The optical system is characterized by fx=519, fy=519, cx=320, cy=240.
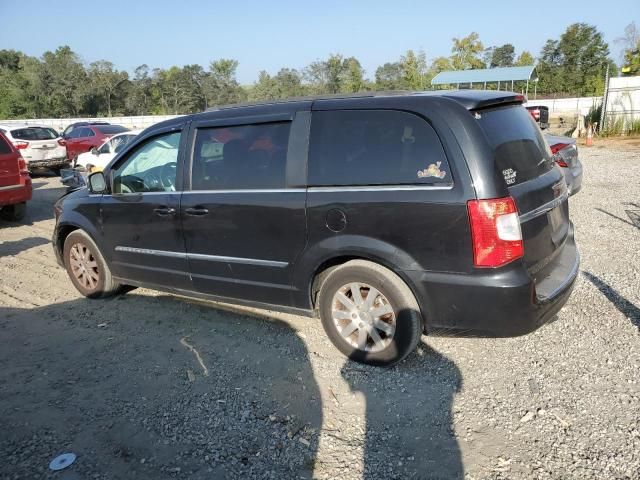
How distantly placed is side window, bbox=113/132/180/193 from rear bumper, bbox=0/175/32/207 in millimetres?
5366

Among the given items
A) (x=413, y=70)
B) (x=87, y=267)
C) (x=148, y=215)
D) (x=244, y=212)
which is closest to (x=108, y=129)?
(x=87, y=267)

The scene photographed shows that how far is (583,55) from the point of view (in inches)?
2265

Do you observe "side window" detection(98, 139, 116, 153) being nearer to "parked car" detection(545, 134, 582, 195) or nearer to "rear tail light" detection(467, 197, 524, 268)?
"parked car" detection(545, 134, 582, 195)

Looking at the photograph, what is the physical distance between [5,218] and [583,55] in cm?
6252

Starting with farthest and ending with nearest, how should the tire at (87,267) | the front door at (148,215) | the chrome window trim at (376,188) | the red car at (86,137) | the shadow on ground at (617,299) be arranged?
the red car at (86,137) → the tire at (87,267) → the front door at (148,215) → the shadow on ground at (617,299) → the chrome window trim at (376,188)

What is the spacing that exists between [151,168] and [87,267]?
1.49 m

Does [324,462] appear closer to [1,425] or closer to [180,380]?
[180,380]

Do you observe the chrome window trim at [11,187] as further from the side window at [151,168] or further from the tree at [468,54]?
Result: the tree at [468,54]

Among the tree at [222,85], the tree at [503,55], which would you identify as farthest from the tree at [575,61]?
the tree at [222,85]

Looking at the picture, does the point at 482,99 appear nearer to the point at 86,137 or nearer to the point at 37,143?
the point at 37,143

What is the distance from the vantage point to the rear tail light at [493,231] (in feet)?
10.1

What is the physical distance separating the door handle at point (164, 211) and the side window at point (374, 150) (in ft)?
4.63

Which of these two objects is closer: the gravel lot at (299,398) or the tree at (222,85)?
the gravel lot at (299,398)

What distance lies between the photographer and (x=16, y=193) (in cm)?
921
